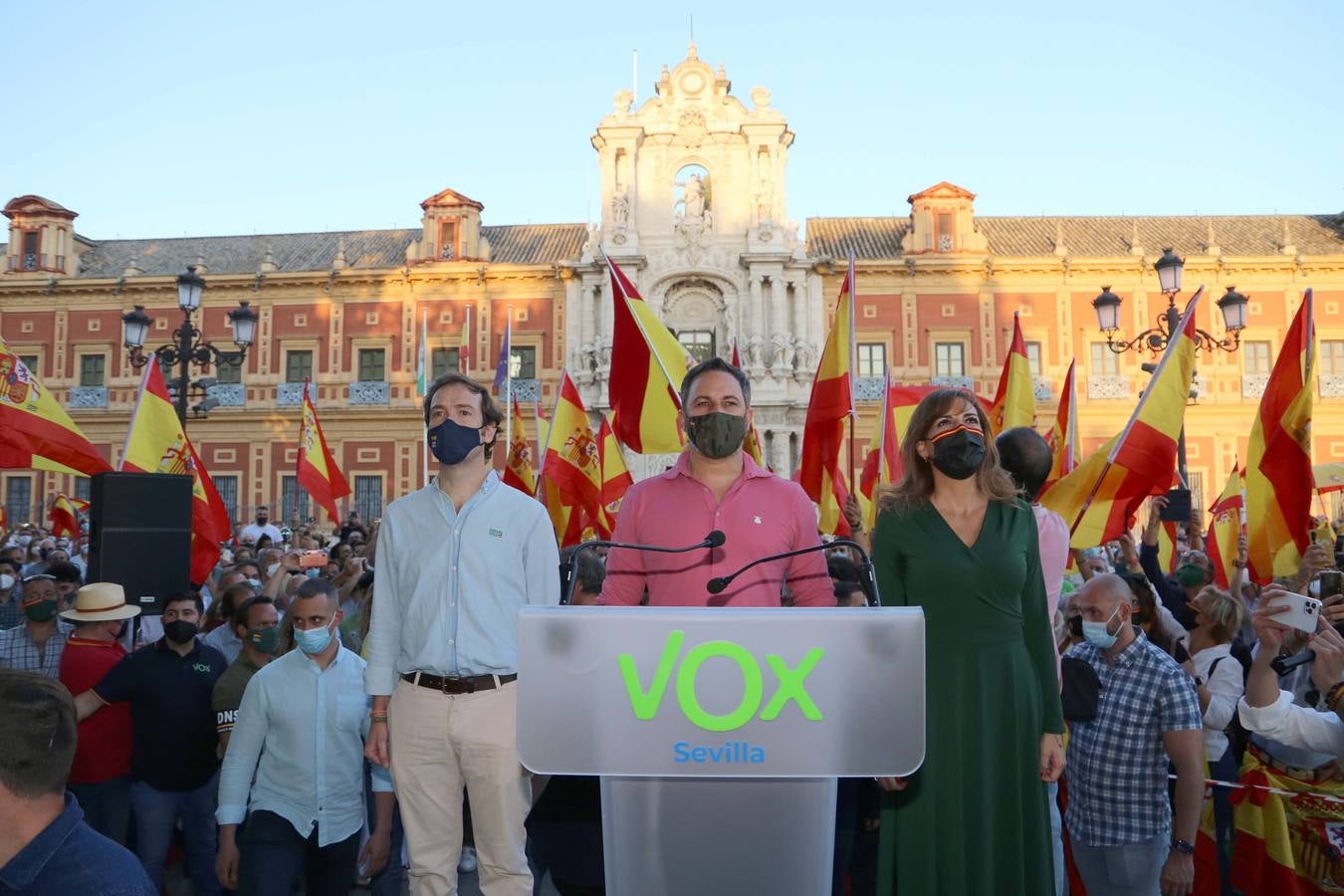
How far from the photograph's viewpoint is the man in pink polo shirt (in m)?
3.12

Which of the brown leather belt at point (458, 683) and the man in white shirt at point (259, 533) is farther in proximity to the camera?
the man in white shirt at point (259, 533)

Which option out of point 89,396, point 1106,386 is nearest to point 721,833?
point 1106,386

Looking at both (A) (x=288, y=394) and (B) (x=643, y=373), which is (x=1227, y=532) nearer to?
(B) (x=643, y=373)

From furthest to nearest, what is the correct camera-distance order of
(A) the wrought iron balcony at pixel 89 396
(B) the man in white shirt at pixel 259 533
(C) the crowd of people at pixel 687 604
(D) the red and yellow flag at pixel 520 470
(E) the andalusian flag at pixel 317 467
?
(A) the wrought iron balcony at pixel 89 396 < (B) the man in white shirt at pixel 259 533 < (E) the andalusian flag at pixel 317 467 < (D) the red and yellow flag at pixel 520 470 < (C) the crowd of people at pixel 687 604

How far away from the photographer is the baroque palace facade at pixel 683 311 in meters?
29.5

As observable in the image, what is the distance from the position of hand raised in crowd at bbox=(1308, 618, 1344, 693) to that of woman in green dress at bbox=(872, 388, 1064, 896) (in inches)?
42.0

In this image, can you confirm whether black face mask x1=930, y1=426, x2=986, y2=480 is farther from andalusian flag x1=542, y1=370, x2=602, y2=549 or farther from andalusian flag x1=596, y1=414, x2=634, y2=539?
andalusian flag x1=596, y1=414, x2=634, y2=539

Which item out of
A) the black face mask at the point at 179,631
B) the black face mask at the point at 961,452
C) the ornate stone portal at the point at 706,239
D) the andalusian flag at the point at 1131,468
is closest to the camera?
the black face mask at the point at 961,452

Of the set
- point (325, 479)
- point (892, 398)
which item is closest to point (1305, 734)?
point (892, 398)

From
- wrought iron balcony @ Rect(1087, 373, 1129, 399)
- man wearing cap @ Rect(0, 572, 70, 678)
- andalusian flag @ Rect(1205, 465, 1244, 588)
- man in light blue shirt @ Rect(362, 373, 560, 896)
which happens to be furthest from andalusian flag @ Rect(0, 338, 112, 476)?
wrought iron balcony @ Rect(1087, 373, 1129, 399)

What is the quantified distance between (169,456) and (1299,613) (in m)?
8.71

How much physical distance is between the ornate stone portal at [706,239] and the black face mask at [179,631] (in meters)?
24.0

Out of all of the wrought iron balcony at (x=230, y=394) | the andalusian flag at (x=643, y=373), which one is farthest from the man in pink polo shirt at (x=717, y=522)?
the wrought iron balcony at (x=230, y=394)

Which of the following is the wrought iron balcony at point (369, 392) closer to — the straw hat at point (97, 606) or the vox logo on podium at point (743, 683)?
the straw hat at point (97, 606)
